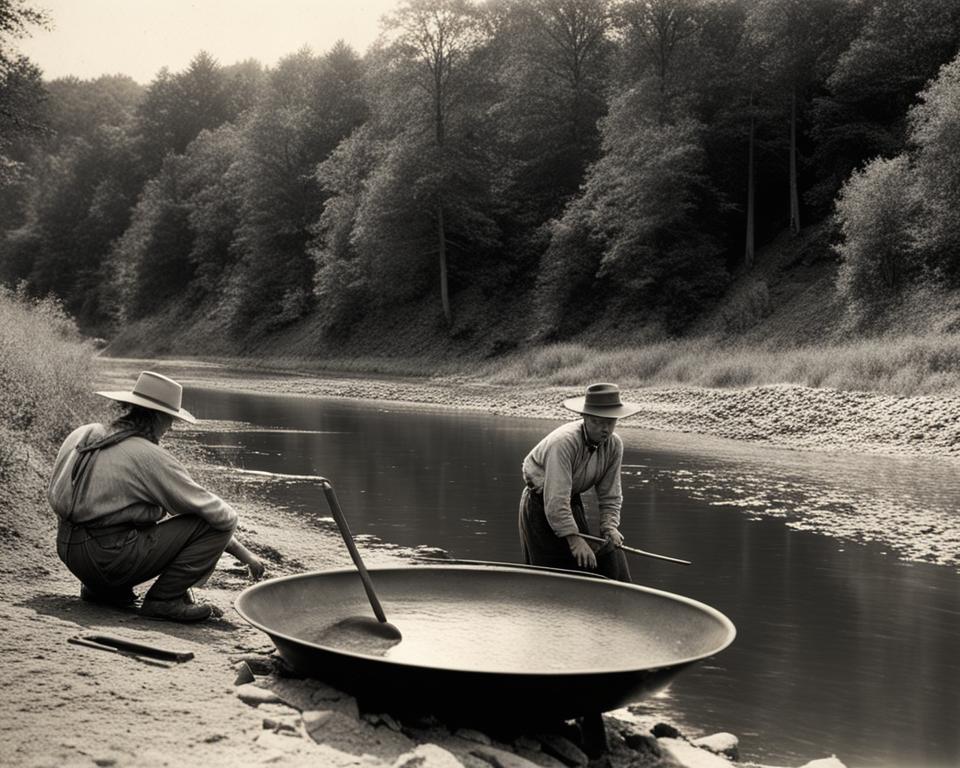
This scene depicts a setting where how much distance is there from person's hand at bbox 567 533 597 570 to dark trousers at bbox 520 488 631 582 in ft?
0.65

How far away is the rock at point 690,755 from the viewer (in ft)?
18.5

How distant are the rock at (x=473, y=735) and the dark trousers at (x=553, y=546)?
2399 mm

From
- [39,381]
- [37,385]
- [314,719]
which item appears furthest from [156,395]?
[39,381]

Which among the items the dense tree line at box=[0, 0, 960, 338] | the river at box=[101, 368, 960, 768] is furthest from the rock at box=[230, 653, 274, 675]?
the dense tree line at box=[0, 0, 960, 338]

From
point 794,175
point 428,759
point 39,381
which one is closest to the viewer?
point 428,759

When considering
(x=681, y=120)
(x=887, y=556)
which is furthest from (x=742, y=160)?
(x=887, y=556)

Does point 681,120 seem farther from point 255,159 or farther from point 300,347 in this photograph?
point 255,159

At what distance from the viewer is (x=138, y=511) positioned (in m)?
6.64

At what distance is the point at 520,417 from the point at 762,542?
16967 mm

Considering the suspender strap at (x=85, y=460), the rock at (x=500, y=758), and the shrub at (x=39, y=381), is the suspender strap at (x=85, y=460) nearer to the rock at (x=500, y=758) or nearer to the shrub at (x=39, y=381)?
the rock at (x=500, y=758)

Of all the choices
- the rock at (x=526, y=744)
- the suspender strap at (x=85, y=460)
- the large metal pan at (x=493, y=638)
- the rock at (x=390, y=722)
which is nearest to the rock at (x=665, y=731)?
the large metal pan at (x=493, y=638)

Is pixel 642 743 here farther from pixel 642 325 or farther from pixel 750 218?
pixel 750 218

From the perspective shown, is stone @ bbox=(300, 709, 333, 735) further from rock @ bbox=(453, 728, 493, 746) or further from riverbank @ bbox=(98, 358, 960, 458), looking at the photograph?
riverbank @ bbox=(98, 358, 960, 458)

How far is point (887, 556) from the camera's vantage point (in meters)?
11.7
